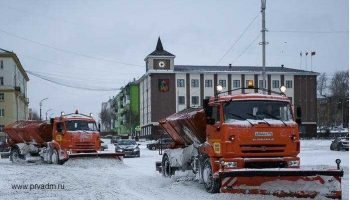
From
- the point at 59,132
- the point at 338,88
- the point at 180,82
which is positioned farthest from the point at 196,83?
the point at 59,132

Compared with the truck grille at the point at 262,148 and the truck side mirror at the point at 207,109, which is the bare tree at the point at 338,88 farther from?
the truck grille at the point at 262,148

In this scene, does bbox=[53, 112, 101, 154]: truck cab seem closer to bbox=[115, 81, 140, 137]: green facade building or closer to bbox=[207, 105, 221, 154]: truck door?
bbox=[207, 105, 221, 154]: truck door

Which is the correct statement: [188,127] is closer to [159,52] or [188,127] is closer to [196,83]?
[159,52]

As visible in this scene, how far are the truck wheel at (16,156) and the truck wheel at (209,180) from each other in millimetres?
18880

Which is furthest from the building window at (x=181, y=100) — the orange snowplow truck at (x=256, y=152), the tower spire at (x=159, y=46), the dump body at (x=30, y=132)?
the orange snowplow truck at (x=256, y=152)

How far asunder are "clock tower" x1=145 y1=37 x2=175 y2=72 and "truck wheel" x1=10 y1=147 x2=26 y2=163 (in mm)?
61236

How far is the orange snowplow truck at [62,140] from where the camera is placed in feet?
89.7

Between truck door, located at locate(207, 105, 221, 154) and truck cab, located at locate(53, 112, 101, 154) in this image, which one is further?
truck cab, located at locate(53, 112, 101, 154)

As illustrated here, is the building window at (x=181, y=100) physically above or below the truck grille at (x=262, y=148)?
above

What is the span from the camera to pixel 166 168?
20.3 m

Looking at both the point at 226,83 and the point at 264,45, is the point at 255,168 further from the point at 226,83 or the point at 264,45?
the point at 226,83

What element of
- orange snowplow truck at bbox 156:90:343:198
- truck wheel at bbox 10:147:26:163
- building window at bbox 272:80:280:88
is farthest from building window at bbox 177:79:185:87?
orange snowplow truck at bbox 156:90:343:198

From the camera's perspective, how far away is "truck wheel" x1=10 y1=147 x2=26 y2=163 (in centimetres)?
3197

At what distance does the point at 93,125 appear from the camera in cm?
2845
